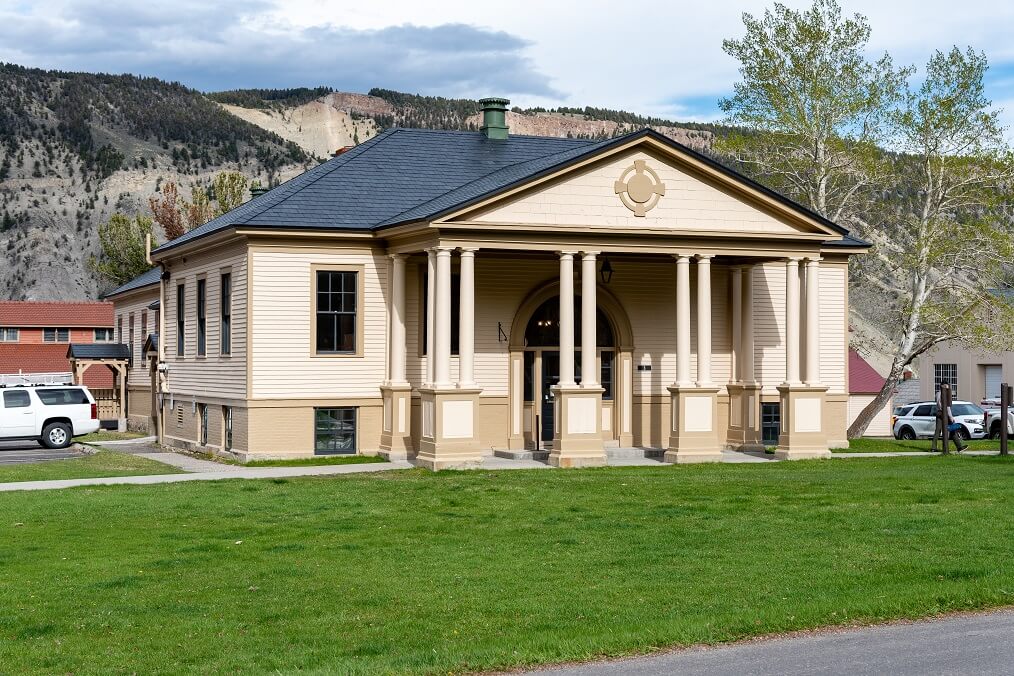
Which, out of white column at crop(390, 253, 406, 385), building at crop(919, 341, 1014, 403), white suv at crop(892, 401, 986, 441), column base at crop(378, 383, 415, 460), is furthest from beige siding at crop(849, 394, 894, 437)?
white column at crop(390, 253, 406, 385)

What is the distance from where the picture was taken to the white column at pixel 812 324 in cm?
2770

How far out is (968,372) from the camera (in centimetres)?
6175

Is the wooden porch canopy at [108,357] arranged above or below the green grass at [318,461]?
above

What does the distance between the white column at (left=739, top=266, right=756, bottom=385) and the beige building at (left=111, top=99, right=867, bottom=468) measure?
4cm

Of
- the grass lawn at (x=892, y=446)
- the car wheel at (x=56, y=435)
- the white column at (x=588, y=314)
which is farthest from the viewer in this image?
the car wheel at (x=56, y=435)

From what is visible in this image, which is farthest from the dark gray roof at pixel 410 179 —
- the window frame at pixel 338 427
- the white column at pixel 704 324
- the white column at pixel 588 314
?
the window frame at pixel 338 427

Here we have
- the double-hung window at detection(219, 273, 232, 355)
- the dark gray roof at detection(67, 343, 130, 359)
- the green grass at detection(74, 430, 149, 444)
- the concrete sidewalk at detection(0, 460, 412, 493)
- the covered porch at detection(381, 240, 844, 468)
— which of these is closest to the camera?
the concrete sidewalk at detection(0, 460, 412, 493)

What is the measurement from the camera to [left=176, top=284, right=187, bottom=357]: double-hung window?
3180 cm

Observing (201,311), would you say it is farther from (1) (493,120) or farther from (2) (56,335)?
(2) (56,335)

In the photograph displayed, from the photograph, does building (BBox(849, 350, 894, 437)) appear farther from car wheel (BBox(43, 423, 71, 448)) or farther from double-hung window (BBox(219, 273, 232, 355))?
car wheel (BBox(43, 423, 71, 448))

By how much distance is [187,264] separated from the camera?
103 ft

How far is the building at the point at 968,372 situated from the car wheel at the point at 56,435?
39.9 meters

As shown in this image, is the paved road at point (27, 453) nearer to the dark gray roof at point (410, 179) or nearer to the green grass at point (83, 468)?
the green grass at point (83, 468)

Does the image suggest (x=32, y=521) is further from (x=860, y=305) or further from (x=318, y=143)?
(x=318, y=143)
